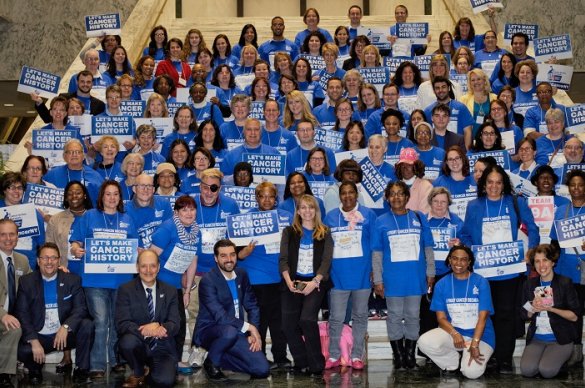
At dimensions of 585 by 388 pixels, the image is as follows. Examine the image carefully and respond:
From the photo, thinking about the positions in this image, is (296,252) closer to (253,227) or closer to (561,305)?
(253,227)

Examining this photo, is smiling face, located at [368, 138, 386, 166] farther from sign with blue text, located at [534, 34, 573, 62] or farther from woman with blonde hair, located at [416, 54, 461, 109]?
sign with blue text, located at [534, 34, 573, 62]

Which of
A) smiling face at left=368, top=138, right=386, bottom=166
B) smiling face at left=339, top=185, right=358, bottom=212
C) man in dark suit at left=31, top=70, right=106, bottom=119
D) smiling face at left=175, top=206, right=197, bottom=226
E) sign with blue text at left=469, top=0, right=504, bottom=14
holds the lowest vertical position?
smiling face at left=175, top=206, right=197, bottom=226

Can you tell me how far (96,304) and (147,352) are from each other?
1.03 metres

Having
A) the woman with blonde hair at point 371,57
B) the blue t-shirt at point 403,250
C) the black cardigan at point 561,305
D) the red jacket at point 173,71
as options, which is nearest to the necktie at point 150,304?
the blue t-shirt at point 403,250

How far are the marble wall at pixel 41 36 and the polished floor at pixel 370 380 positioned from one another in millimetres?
14492

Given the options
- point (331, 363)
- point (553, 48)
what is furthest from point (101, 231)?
point (553, 48)

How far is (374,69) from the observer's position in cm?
1784

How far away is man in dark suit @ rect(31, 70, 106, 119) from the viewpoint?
55.8ft

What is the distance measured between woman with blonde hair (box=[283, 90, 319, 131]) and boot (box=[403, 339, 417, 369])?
13.1 feet

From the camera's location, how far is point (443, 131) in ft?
50.9

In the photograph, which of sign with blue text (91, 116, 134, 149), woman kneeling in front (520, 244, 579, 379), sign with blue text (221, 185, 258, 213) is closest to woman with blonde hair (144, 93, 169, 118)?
sign with blue text (91, 116, 134, 149)

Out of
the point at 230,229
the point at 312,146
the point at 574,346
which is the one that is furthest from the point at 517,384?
the point at 312,146

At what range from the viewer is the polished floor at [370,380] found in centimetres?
1181

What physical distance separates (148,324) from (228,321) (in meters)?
0.92
